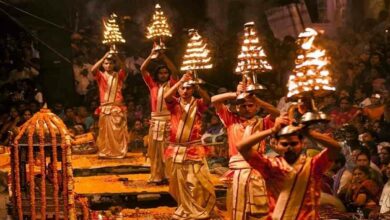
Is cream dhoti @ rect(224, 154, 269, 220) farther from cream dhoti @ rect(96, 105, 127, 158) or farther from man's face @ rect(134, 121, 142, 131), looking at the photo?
man's face @ rect(134, 121, 142, 131)

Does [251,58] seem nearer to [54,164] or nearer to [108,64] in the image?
[54,164]

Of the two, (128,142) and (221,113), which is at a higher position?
(221,113)

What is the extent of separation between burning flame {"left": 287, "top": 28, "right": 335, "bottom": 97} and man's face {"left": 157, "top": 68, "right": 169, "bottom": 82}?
20.0 feet

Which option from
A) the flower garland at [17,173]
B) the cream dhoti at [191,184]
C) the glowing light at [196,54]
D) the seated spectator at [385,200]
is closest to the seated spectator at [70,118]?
the cream dhoti at [191,184]

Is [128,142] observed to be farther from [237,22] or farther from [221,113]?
[221,113]

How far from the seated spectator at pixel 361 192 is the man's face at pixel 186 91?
2575mm

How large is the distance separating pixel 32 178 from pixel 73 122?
7957 millimetres

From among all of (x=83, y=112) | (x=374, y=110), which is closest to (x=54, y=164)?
(x=374, y=110)

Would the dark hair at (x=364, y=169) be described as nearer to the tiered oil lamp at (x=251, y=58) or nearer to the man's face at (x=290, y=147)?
the tiered oil lamp at (x=251, y=58)

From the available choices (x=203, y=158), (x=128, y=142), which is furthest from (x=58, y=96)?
(x=203, y=158)

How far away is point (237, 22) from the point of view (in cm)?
1850

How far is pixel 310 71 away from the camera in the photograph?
5.46m

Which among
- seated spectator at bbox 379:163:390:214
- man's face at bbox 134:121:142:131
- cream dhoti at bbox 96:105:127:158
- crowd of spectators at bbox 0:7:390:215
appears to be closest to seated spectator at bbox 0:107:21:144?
crowd of spectators at bbox 0:7:390:215

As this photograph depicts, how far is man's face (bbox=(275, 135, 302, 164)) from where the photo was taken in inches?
224
